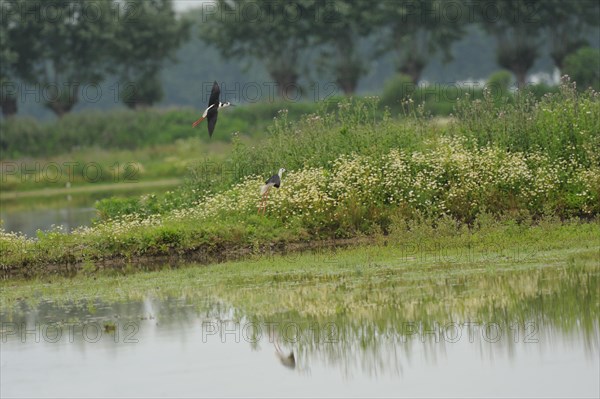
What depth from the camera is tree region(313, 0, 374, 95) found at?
70688 millimetres

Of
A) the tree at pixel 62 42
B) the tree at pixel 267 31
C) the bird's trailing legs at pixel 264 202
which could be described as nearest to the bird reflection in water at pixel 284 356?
the bird's trailing legs at pixel 264 202

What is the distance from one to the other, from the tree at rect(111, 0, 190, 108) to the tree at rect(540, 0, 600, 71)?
22.3 meters

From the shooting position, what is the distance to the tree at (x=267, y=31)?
71500 mm

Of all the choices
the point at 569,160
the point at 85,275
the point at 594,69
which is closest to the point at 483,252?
the point at 569,160

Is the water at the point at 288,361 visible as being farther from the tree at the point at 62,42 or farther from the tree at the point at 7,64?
the tree at the point at 62,42

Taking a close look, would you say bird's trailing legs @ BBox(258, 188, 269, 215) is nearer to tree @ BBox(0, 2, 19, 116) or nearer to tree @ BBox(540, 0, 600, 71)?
tree @ BBox(0, 2, 19, 116)

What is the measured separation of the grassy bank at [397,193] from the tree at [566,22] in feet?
155

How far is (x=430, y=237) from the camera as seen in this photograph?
21.4m

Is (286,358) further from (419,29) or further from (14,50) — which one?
(419,29)

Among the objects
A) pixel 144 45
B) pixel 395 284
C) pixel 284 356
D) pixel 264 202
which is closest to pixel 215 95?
pixel 264 202

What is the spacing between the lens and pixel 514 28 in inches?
2822

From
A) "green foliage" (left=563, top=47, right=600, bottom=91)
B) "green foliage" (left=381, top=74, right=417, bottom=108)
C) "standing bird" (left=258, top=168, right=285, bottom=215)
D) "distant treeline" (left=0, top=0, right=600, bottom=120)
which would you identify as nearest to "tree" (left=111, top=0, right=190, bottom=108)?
"distant treeline" (left=0, top=0, right=600, bottom=120)

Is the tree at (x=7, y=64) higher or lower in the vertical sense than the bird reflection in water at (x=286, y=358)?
higher

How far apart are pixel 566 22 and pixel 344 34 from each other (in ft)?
42.2
